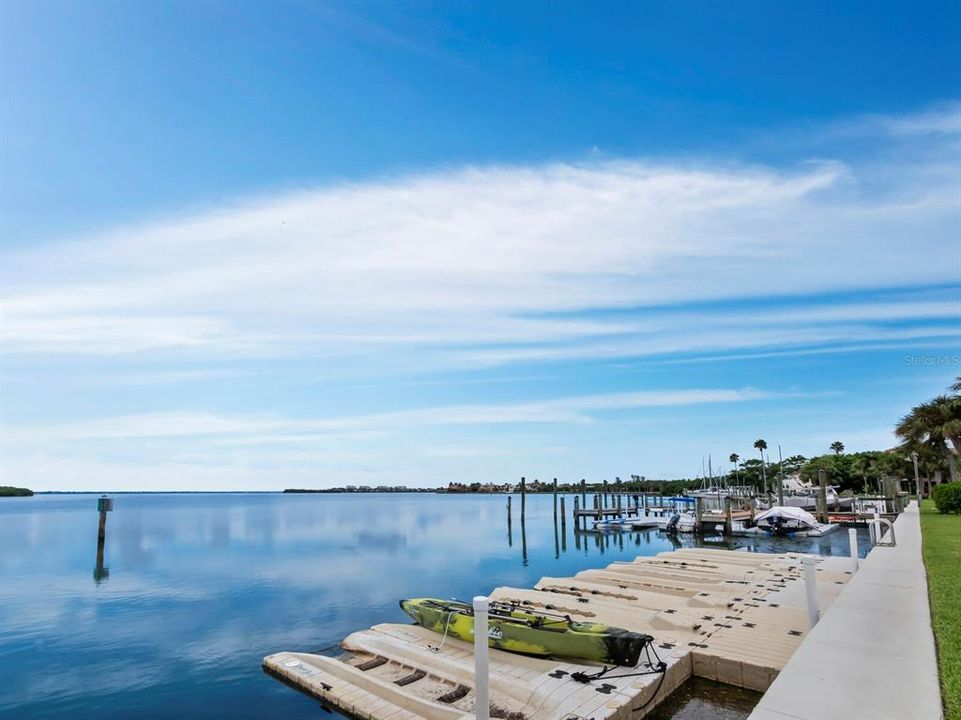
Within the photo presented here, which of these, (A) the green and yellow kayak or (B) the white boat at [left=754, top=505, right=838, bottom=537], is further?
(B) the white boat at [left=754, top=505, right=838, bottom=537]

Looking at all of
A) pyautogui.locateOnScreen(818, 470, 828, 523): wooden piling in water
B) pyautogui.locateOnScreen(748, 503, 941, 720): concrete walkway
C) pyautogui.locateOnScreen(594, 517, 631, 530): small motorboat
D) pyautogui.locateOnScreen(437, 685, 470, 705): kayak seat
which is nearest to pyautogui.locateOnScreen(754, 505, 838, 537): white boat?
pyautogui.locateOnScreen(818, 470, 828, 523): wooden piling in water

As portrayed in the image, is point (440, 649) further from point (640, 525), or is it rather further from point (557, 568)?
point (640, 525)

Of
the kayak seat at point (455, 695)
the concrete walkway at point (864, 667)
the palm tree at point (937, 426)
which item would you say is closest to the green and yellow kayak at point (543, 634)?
the kayak seat at point (455, 695)

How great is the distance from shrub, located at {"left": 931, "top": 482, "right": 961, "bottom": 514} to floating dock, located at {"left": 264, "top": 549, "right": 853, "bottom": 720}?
19.1m

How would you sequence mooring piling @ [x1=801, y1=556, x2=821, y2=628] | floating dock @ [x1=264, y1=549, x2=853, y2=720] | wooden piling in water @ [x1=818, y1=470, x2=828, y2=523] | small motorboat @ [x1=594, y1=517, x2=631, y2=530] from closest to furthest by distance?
1. floating dock @ [x1=264, y1=549, x2=853, y2=720]
2. mooring piling @ [x1=801, y1=556, x2=821, y2=628]
3. wooden piling in water @ [x1=818, y1=470, x2=828, y2=523]
4. small motorboat @ [x1=594, y1=517, x2=631, y2=530]

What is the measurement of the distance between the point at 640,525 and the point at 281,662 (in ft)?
147

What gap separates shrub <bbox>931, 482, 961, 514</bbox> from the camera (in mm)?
32031

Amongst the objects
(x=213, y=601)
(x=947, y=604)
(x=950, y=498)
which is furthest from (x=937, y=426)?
(x=213, y=601)

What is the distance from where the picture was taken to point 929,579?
13.3 meters

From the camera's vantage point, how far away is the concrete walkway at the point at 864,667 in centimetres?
613

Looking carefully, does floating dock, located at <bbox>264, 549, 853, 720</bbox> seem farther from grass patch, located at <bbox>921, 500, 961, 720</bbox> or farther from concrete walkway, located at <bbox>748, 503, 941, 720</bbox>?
grass patch, located at <bbox>921, 500, 961, 720</bbox>

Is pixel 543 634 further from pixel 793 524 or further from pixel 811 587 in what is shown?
pixel 793 524

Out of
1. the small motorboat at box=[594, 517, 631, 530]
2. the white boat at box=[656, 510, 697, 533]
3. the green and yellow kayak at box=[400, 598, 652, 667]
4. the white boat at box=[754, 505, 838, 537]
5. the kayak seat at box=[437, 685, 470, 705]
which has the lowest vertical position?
the small motorboat at box=[594, 517, 631, 530]

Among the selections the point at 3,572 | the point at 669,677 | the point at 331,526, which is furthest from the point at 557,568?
the point at 331,526
